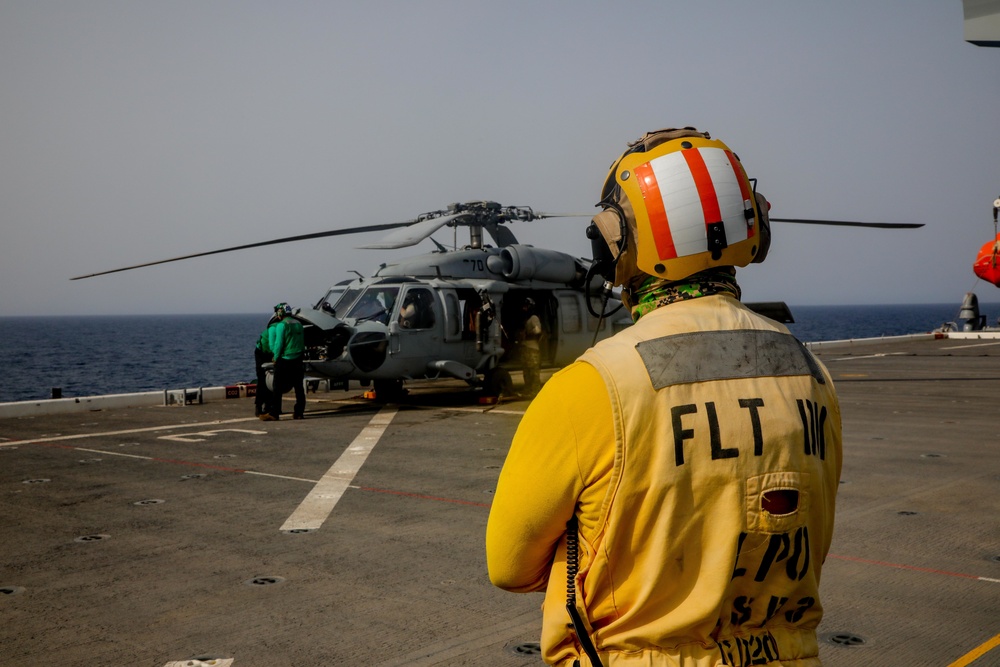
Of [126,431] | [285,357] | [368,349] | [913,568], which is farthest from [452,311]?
[913,568]

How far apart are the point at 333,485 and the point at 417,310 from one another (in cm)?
655

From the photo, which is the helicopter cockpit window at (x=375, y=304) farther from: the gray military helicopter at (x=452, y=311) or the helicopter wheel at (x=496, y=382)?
the helicopter wheel at (x=496, y=382)

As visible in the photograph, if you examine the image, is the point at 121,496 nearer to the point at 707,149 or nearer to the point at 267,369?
the point at 267,369

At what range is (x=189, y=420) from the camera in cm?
1345

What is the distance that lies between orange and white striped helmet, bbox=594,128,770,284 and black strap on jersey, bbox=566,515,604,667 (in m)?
0.65

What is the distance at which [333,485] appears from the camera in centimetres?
834

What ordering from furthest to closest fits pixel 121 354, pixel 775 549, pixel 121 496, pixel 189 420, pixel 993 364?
pixel 121 354 < pixel 993 364 < pixel 189 420 < pixel 121 496 < pixel 775 549

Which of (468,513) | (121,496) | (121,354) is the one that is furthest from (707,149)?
(121,354)

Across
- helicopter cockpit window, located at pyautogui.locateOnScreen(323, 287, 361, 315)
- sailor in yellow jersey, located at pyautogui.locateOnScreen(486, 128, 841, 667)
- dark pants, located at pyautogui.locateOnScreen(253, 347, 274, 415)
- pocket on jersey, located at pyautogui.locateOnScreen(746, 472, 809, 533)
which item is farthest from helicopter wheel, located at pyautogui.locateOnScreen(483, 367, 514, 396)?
pocket on jersey, located at pyautogui.locateOnScreen(746, 472, 809, 533)

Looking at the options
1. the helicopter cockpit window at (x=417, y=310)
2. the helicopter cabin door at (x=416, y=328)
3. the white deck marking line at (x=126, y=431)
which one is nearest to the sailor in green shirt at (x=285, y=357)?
the white deck marking line at (x=126, y=431)

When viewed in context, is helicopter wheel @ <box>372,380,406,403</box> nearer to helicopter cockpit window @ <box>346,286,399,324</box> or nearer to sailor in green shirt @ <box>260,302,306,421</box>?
helicopter cockpit window @ <box>346,286,399,324</box>

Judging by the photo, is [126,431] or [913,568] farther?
[126,431]

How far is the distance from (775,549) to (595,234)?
2.97 feet

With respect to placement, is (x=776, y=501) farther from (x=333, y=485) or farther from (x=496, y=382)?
(x=496, y=382)
